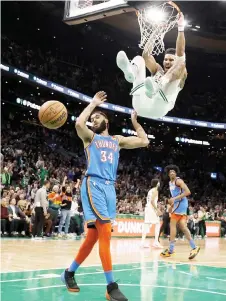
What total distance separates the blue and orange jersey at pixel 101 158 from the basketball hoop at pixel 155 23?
79.7 inches

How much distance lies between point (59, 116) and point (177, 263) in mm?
4198

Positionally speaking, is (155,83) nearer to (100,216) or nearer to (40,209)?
(100,216)

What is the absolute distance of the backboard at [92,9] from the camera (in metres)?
7.42

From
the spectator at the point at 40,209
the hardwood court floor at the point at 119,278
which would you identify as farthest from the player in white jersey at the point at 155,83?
the spectator at the point at 40,209

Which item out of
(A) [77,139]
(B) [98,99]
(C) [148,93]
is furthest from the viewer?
(A) [77,139]

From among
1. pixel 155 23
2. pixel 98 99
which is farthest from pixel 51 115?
pixel 155 23

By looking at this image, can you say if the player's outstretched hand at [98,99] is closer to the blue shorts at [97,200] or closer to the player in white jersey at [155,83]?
the player in white jersey at [155,83]

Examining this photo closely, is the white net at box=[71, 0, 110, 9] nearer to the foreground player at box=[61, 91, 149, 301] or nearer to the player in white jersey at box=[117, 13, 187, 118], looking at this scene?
the player in white jersey at box=[117, 13, 187, 118]

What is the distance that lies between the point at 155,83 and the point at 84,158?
71.1 ft

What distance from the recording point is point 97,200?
4.77m

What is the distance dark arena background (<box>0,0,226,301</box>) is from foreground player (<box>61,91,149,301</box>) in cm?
56

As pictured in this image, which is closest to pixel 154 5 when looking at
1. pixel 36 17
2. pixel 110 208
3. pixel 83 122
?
pixel 83 122

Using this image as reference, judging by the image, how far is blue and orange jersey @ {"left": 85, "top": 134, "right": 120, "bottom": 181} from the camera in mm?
4895

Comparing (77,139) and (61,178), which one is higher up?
A: (77,139)
